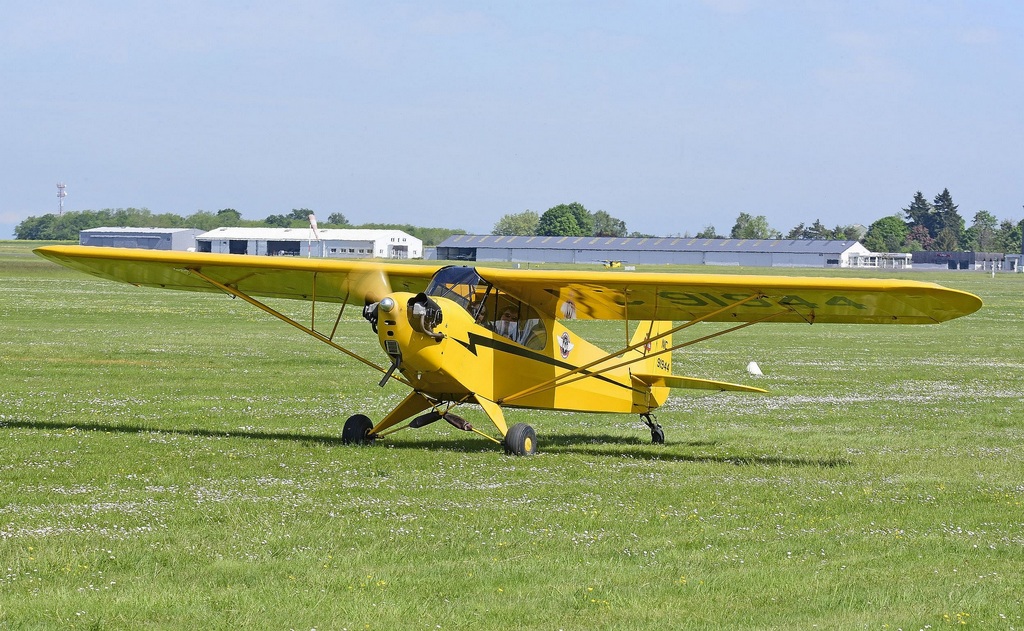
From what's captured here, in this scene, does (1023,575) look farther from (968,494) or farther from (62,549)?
(62,549)

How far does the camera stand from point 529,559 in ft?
28.9

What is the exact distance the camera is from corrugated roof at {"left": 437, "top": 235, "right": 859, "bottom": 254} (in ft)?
549

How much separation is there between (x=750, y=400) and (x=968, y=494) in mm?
10279

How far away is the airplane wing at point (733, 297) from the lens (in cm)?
1402

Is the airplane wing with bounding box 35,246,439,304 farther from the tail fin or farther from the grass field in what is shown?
the tail fin

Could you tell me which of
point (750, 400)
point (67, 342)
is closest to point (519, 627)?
point (750, 400)

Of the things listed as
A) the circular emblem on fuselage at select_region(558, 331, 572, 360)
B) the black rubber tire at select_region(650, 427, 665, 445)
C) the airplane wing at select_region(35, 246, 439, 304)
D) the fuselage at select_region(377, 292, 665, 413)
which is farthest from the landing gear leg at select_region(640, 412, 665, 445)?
the airplane wing at select_region(35, 246, 439, 304)

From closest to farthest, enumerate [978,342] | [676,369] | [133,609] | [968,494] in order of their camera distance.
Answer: [133,609] → [968,494] → [676,369] → [978,342]

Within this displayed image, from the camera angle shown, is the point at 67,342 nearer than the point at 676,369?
No

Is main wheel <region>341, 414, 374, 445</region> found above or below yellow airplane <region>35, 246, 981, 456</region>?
below

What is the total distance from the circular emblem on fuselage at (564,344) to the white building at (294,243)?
389 ft

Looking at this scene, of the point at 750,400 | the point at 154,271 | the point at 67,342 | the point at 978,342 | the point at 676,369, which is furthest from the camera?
the point at 978,342

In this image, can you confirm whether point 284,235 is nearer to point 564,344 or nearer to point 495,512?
point 564,344

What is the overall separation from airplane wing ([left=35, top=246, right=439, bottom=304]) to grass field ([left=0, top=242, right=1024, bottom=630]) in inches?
74.0
